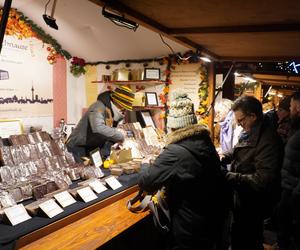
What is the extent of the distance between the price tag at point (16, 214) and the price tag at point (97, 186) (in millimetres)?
571

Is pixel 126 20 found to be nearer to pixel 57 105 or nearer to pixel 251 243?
pixel 251 243

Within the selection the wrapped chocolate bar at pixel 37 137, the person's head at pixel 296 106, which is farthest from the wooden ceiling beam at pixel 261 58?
the wrapped chocolate bar at pixel 37 137

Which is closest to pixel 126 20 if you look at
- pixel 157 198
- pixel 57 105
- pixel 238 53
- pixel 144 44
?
pixel 157 198

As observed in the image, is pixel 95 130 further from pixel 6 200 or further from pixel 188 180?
pixel 188 180

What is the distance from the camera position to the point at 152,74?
17.1ft

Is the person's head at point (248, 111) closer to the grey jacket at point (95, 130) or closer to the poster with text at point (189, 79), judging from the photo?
the grey jacket at point (95, 130)

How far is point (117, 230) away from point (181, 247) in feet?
1.39

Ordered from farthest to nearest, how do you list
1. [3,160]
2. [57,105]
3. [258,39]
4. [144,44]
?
[57,105], [144,44], [258,39], [3,160]

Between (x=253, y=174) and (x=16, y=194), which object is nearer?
(x=16, y=194)

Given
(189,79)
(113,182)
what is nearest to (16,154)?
(113,182)

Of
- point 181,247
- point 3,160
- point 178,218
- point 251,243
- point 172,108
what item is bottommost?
point 251,243

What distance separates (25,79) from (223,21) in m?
4.10

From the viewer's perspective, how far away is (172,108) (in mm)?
1922

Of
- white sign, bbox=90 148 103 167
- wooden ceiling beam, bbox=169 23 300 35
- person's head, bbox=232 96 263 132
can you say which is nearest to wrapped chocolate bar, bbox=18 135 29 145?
white sign, bbox=90 148 103 167
